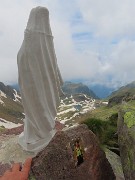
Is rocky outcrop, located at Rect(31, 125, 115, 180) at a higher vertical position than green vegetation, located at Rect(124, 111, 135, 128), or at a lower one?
lower

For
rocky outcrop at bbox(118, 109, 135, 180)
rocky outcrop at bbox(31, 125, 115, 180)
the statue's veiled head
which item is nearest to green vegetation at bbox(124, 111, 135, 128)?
rocky outcrop at bbox(118, 109, 135, 180)

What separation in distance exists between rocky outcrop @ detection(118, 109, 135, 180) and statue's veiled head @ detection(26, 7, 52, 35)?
4.88m

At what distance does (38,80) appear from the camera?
53.0ft

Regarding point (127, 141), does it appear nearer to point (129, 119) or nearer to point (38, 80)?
point (129, 119)

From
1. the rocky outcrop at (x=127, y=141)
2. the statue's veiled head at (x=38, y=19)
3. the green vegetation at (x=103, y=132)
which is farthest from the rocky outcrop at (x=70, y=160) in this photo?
the statue's veiled head at (x=38, y=19)

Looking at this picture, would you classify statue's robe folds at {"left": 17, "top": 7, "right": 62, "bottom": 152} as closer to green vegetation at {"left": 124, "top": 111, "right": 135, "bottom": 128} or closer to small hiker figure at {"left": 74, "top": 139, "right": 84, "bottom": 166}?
small hiker figure at {"left": 74, "top": 139, "right": 84, "bottom": 166}

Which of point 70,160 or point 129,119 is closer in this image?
point 70,160

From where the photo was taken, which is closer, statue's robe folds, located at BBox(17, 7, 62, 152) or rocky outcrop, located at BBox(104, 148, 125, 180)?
rocky outcrop, located at BBox(104, 148, 125, 180)

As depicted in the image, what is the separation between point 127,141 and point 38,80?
4.82m

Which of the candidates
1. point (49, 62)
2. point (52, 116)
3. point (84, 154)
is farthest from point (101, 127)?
point (84, 154)

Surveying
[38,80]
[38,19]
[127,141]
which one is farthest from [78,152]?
[38,19]

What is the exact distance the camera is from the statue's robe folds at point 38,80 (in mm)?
15992

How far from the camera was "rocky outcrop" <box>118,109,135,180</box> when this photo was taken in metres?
12.4

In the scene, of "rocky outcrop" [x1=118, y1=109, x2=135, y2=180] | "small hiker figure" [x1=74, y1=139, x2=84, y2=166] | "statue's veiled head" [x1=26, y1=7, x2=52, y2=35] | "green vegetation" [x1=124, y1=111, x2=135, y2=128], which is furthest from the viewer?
"statue's veiled head" [x1=26, y1=7, x2=52, y2=35]
